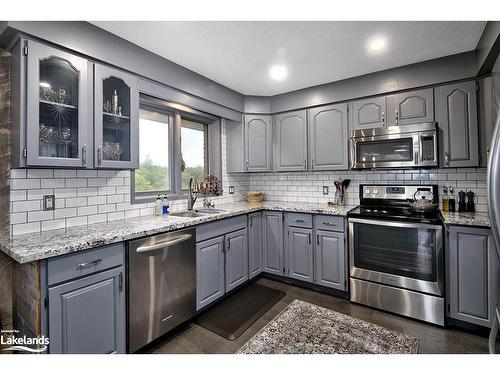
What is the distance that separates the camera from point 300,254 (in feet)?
9.53

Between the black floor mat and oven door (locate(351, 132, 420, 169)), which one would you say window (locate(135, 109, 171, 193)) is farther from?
oven door (locate(351, 132, 420, 169))

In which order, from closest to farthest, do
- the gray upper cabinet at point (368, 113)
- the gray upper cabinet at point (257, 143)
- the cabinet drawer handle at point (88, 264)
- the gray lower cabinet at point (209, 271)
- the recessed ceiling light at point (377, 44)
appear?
the cabinet drawer handle at point (88, 264) < the recessed ceiling light at point (377, 44) < the gray lower cabinet at point (209, 271) < the gray upper cabinet at point (368, 113) < the gray upper cabinet at point (257, 143)

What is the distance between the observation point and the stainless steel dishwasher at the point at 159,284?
1.71 metres

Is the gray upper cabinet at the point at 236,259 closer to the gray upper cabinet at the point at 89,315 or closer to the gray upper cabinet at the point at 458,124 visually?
the gray upper cabinet at the point at 89,315

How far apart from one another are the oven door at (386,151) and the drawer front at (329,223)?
63cm

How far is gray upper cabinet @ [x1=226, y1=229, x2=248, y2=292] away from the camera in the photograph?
2.60 meters

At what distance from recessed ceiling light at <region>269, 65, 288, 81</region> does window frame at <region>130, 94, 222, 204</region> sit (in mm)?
970

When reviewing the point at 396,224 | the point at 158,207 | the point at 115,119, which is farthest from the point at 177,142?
the point at 396,224

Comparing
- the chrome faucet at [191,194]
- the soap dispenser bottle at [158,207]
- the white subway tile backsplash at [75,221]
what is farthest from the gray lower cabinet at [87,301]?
the chrome faucet at [191,194]

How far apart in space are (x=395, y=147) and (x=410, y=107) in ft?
1.43

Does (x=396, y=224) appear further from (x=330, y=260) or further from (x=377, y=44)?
(x=377, y=44)

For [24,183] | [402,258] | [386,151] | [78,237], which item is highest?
[386,151]
